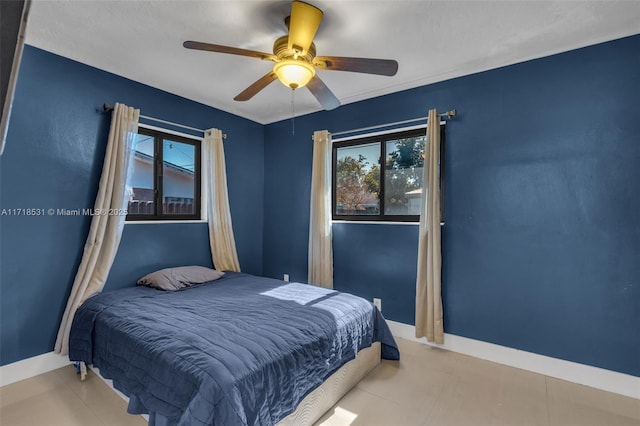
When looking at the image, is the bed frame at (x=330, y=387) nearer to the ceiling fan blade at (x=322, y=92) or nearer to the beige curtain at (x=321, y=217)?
the beige curtain at (x=321, y=217)

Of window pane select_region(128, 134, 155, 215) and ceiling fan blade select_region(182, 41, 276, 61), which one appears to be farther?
window pane select_region(128, 134, 155, 215)

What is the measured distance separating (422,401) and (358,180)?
2.23 m

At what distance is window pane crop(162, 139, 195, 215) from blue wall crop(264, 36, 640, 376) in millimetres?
2195

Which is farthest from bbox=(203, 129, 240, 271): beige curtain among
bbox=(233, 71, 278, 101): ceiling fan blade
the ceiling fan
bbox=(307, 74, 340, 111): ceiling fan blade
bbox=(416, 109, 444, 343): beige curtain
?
→ bbox=(416, 109, 444, 343): beige curtain

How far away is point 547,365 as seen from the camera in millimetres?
2406

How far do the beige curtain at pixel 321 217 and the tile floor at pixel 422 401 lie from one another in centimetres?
127

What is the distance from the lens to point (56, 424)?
1.81 m

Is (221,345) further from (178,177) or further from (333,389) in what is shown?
(178,177)

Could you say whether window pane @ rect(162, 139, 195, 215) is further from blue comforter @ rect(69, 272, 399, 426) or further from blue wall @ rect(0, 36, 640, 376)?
blue comforter @ rect(69, 272, 399, 426)

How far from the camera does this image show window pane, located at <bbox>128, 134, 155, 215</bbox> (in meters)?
3.07

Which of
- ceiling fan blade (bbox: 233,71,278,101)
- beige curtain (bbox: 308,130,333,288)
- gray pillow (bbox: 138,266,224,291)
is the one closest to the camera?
ceiling fan blade (bbox: 233,71,278,101)

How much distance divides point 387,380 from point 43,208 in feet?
9.76

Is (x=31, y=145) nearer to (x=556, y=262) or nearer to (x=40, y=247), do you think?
(x=40, y=247)

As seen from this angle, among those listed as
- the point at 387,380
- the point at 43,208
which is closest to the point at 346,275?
the point at 387,380
